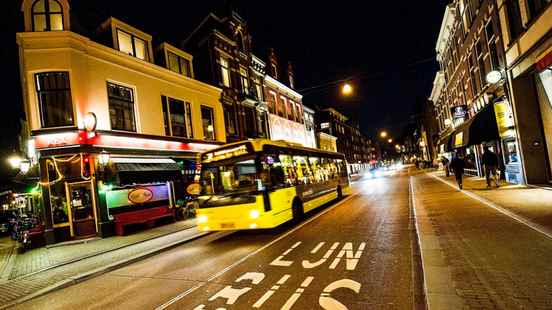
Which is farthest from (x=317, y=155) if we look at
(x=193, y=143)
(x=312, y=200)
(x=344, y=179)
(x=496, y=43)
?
(x=496, y=43)

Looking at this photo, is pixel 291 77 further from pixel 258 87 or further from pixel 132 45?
pixel 132 45

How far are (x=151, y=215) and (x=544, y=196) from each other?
16.2m

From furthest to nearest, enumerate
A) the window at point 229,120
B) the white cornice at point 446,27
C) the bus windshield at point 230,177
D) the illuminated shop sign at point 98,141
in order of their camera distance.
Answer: the window at point 229,120 → the white cornice at point 446,27 → the illuminated shop sign at point 98,141 → the bus windshield at point 230,177

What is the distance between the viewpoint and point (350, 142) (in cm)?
8581

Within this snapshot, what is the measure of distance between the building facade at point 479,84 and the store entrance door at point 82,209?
61.7 ft

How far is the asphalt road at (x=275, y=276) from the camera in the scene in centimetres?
447

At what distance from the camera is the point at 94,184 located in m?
13.1

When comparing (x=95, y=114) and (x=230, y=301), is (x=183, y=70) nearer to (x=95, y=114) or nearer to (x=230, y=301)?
(x=95, y=114)

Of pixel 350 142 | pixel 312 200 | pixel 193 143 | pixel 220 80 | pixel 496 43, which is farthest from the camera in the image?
pixel 350 142

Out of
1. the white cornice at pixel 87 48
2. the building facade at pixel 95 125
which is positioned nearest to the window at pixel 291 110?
the white cornice at pixel 87 48

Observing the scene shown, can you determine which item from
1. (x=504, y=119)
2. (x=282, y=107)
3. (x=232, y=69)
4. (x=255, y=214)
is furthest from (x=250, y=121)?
(x=255, y=214)

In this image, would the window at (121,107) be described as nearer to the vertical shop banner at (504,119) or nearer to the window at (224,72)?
the window at (224,72)

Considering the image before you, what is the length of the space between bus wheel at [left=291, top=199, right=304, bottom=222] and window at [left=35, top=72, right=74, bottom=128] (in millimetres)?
10490

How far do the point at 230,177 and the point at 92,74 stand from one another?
31.6 feet
